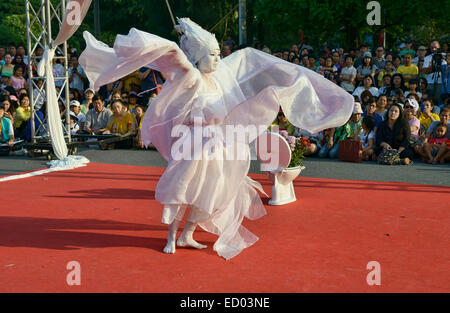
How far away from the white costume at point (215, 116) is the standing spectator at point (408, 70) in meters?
7.16

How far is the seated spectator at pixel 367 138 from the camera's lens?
9.00 m

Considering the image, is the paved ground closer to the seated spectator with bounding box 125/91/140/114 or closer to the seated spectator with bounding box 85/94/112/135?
the seated spectator with bounding box 85/94/112/135

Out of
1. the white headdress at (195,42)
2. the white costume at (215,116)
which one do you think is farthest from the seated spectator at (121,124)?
the white headdress at (195,42)

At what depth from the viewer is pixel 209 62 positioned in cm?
428

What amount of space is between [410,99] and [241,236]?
593 cm

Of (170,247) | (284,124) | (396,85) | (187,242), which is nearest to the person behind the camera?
(170,247)

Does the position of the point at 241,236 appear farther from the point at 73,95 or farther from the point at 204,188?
the point at 73,95

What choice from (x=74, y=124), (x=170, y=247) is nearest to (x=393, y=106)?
(x=170, y=247)

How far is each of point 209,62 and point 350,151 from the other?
5.15m

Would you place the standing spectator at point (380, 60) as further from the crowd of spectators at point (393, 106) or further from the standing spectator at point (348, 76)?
the standing spectator at point (348, 76)

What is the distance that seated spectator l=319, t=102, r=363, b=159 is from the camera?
30.7 feet

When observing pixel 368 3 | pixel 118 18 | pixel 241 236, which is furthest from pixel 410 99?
pixel 118 18

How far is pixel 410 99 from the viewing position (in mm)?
9305

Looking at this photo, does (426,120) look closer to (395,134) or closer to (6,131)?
(395,134)
